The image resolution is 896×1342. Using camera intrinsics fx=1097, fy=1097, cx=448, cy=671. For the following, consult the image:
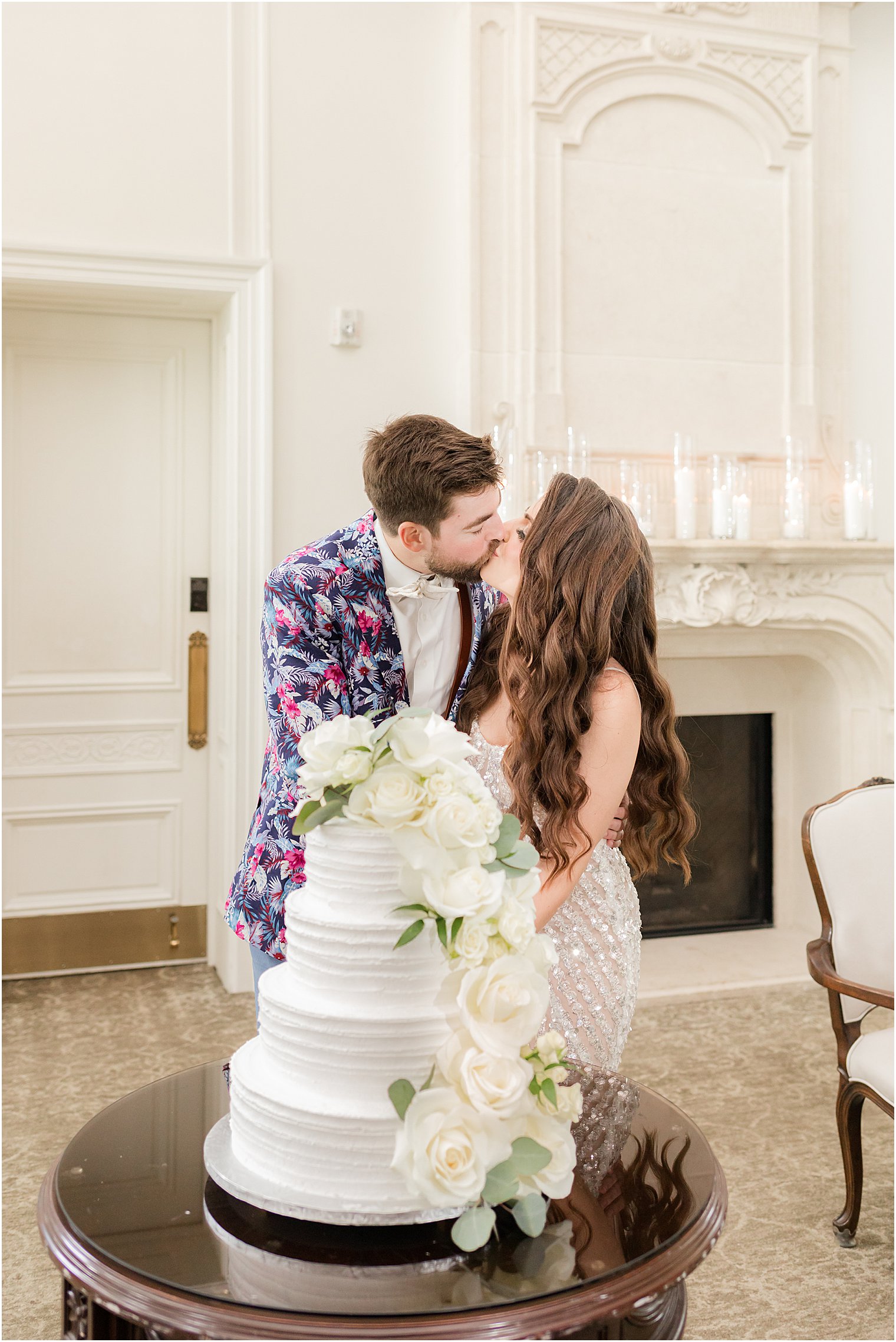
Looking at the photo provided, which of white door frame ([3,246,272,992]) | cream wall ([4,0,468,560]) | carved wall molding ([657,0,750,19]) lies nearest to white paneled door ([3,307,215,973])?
white door frame ([3,246,272,992])

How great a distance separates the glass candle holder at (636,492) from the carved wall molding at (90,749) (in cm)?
187

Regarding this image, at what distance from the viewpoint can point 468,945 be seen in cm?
101

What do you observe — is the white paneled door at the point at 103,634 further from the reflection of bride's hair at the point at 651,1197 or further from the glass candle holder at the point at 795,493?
the reflection of bride's hair at the point at 651,1197

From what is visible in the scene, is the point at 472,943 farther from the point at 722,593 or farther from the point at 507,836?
the point at 722,593

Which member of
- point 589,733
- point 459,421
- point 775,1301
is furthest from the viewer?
point 459,421

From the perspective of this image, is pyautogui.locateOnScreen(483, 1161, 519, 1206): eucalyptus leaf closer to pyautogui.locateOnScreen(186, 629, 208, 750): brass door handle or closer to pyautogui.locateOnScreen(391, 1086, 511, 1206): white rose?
pyautogui.locateOnScreen(391, 1086, 511, 1206): white rose

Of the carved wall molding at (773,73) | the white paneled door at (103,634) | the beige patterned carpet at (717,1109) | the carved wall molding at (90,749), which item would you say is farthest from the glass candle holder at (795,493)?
the carved wall molding at (90,749)

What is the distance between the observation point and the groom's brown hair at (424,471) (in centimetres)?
206

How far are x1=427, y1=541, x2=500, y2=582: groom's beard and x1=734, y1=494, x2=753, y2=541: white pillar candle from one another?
2.15 metres

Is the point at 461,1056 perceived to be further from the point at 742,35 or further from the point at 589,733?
the point at 742,35

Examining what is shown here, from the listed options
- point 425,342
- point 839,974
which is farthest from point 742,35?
point 839,974

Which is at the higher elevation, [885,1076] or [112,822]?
[112,822]

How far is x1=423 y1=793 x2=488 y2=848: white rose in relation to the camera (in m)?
1.02

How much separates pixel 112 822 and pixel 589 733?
111 inches
